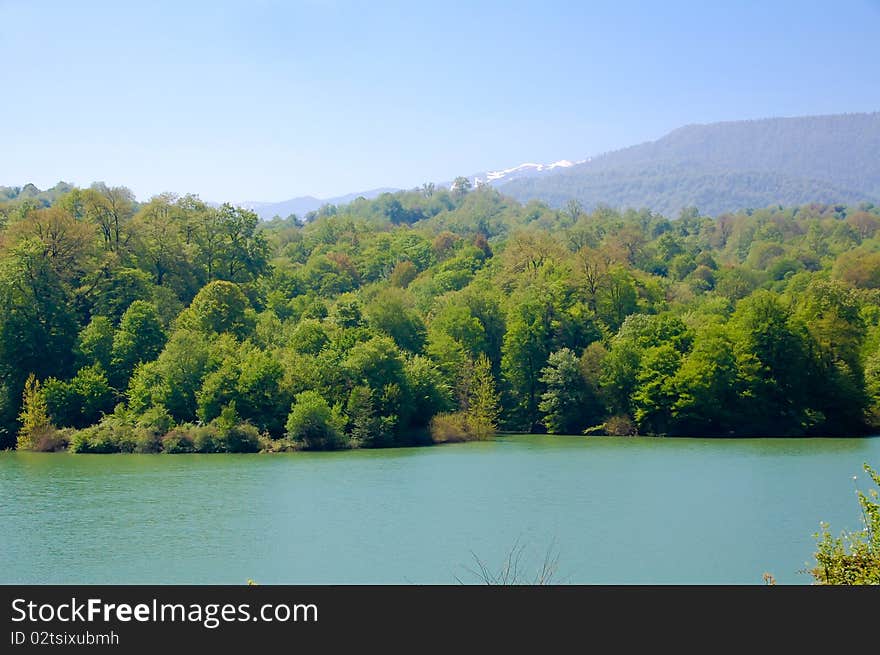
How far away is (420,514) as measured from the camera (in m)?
28.9

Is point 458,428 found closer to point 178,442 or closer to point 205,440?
point 205,440

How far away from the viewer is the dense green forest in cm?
4734

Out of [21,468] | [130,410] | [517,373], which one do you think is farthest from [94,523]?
[517,373]

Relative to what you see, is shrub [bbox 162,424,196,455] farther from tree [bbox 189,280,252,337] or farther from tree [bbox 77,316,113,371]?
tree [bbox 189,280,252,337]

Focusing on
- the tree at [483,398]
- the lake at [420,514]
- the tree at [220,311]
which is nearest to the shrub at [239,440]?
the lake at [420,514]

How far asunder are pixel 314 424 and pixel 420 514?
59.5 feet

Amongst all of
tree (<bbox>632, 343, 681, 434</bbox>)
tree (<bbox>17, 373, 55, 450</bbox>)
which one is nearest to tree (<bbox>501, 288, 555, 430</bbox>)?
tree (<bbox>632, 343, 681, 434</bbox>)

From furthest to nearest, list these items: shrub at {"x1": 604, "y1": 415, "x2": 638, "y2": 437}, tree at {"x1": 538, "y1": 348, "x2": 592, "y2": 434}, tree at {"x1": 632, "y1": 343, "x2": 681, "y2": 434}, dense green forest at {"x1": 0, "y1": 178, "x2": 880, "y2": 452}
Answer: tree at {"x1": 538, "y1": 348, "x2": 592, "y2": 434}, shrub at {"x1": 604, "y1": 415, "x2": 638, "y2": 437}, tree at {"x1": 632, "y1": 343, "x2": 681, "y2": 434}, dense green forest at {"x1": 0, "y1": 178, "x2": 880, "y2": 452}

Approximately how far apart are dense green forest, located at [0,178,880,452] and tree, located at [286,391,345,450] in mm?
88

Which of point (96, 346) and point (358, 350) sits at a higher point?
point (96, 346)

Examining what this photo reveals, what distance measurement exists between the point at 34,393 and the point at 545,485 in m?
25.8

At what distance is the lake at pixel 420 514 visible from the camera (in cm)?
2277

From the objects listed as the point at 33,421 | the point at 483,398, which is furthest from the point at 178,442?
the point at 483,398
